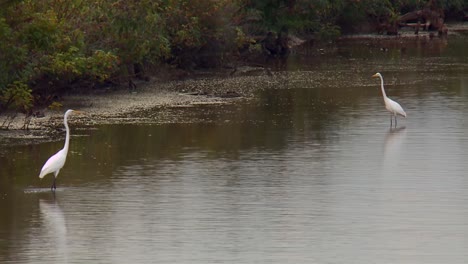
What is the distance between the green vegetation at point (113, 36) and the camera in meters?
22.5

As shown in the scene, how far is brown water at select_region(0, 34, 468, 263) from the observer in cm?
1383

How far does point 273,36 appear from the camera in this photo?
44.6 meters

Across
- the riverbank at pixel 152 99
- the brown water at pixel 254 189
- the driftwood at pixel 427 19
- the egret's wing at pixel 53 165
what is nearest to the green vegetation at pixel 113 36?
the riverbank at pixel 152 99

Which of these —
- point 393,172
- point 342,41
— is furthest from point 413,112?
point 342,41

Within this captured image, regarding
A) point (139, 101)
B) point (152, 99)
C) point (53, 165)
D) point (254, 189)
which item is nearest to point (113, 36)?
point (152, 99)

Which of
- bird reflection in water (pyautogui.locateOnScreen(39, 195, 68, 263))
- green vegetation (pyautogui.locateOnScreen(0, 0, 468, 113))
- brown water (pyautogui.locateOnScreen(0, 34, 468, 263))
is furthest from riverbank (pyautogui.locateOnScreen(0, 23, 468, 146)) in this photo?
bird reflection in water (pyautogui.locateOnScreen(39, 195, 68, 263))

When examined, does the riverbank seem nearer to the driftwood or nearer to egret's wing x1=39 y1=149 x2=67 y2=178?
egret's wing x1=39 y1=149 x2=67 y2=178

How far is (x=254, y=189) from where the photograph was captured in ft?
57.4

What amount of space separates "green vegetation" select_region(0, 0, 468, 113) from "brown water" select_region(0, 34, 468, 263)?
1.80m

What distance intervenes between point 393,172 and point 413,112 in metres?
7.99

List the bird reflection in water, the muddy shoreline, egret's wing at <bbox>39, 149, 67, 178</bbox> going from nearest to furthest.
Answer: the bird reflection in water, egret's wing at <bbox>39, 149, 67, 178</bbox>, the muddy shoreline

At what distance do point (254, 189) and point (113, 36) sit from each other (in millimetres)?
12824

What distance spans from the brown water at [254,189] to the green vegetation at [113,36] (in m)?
1.80

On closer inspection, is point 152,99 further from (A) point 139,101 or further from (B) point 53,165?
(B) point 53,165
